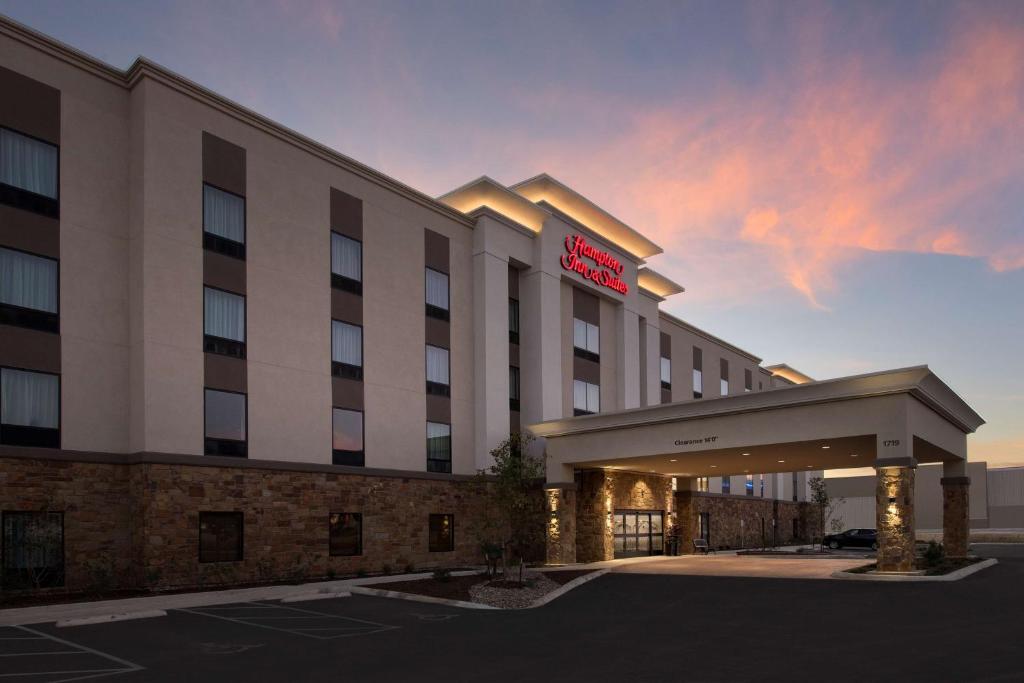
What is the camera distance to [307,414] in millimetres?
26891

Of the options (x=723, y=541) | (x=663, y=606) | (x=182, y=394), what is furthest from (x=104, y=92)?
(x=723, y=541)

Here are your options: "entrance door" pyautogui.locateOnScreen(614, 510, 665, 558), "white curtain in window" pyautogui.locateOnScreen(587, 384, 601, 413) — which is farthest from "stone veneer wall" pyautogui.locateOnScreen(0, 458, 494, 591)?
"white curtain in window" pyautogui.locateOnScreen(587, 384, 601, 413)

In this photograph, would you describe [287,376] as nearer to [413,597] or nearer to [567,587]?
[413,597]

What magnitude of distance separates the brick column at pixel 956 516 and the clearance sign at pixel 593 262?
17898 mm

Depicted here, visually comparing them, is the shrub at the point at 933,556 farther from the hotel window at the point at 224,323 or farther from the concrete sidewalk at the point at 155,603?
the hotel window at the point at 224,323

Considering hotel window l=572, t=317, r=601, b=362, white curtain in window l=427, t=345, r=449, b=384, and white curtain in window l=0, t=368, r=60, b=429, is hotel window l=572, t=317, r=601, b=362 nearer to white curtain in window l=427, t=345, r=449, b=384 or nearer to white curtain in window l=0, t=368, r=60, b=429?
white curtain in window l=427, t=345, r=449, b=384

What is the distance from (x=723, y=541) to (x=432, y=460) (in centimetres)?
2562

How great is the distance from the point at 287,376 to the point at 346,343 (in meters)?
2.99

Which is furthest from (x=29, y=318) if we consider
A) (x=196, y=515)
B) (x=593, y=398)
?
(x=593, y=398)

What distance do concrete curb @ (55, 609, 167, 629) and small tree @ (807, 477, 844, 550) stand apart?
145 feet

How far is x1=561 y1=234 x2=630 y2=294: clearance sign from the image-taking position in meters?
38.2

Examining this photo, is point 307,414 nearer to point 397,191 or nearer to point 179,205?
point 179,205

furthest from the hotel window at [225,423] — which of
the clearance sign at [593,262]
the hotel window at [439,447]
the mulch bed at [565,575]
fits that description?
the clearance sign at [593,262]

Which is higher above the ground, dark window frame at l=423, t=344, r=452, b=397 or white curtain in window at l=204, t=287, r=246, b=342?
white curtain in window at l=204, t=287, r=246, b=342
